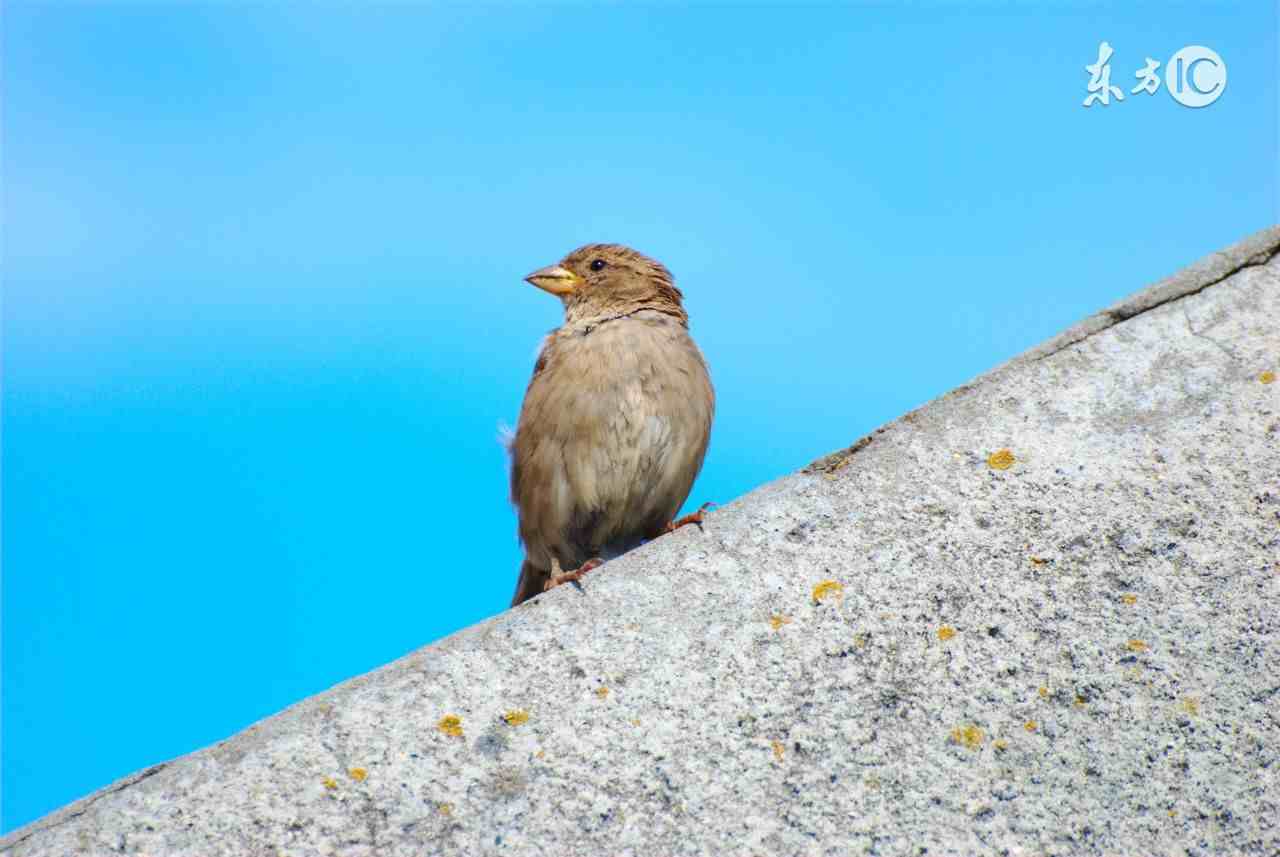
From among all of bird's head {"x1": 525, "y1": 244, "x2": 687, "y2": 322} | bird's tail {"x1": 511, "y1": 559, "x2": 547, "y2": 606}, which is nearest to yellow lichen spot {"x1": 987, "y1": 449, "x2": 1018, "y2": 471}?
bird's head {"x1": 525, "y1": 244, "x2": 687, "y2": 322}

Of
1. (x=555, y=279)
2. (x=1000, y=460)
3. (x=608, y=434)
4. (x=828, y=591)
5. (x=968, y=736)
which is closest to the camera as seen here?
(x=968, y=736)

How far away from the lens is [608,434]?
547 centimetres

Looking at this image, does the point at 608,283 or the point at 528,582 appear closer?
the point at 528,582

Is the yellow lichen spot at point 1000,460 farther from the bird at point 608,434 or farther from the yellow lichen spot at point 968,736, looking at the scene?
the bird at point 608,434

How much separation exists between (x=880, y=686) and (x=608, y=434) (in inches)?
118

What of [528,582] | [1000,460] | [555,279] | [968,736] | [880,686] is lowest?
[968,736]

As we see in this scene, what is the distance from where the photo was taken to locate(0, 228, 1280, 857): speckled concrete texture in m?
2.38

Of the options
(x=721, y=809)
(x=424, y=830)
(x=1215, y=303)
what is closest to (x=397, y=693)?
(x=424, y=830)

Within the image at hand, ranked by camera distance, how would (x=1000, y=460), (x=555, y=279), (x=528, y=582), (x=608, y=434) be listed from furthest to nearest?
(x=555, y=279)
(x=528, y=582)
(x=608, y=434)
(x=1000, y=460)

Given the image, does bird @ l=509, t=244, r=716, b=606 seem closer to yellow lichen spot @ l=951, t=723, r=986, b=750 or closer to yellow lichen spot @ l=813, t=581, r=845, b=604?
yellow lichen spot @ l=813, t=581, r=845, b=604

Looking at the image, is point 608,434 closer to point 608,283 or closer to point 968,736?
point 608,283

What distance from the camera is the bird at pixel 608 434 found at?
5.48 m

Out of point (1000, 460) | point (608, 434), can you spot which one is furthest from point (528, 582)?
point (1000, 460)

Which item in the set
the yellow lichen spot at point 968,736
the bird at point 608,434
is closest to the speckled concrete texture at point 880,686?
the yellow lichen spot at point 968,736
